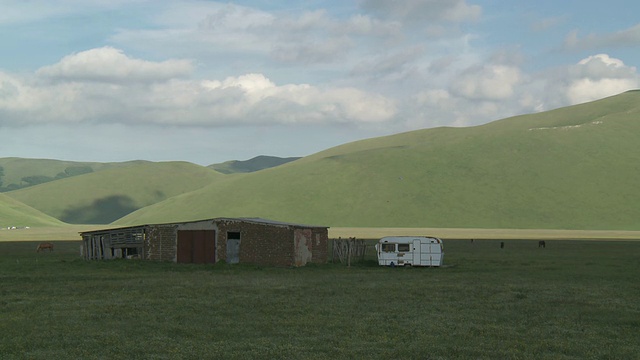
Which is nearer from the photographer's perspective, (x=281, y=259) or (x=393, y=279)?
(x=393, y=279)

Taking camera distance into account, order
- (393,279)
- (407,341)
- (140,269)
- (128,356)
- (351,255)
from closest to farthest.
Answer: (128,356)
(407,341)
(393,279)
(140,269)
(351,255)

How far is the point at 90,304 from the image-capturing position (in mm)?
30828

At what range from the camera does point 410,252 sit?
54.2 metres

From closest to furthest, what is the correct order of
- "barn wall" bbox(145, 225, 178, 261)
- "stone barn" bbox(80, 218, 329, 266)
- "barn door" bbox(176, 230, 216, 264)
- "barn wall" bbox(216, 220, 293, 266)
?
"barn wall" bbox(216, 220, 293, 266), "stone barn" bbox(80, 218, 329, 266), "barn door" bbox(176, 230, 216, 264), "barn wall" bbox(145, 225, 178, 261)

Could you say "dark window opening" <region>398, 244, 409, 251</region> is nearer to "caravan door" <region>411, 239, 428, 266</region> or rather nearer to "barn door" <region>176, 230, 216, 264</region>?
"caravan door" <region>411, 239, 428, 266</region>

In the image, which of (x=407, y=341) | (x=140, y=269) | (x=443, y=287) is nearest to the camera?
(x=407, y=341)

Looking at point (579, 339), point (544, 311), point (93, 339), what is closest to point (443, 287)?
point (544, 311)

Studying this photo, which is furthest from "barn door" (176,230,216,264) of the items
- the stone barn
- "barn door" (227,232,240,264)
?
"barn door" (227,232,240,264)

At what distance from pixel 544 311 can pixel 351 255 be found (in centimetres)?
3083

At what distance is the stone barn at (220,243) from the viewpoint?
5338 centimetres

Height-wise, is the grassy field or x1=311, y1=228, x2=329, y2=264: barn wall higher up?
x1=311, y1=228, x2=329, y2=264: barn wall

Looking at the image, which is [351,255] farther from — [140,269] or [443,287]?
[443,287]

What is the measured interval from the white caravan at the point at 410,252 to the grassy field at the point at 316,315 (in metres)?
6.95

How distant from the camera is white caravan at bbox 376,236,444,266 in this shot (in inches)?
2119
